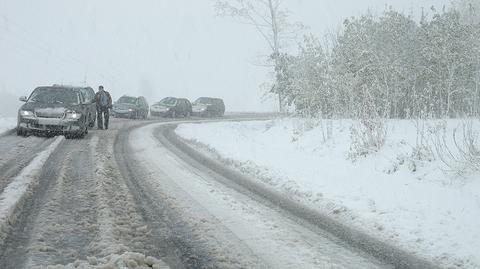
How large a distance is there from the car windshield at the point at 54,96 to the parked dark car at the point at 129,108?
480 inches

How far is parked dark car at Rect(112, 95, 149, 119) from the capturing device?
27.5 meters

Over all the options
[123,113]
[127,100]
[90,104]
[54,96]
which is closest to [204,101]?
[127,100]

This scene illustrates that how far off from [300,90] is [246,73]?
10939 cm

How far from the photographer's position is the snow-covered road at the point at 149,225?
427cm

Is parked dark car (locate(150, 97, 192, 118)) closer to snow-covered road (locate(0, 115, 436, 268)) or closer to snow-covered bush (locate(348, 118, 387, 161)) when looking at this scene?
snow-covered road (locate(0, 115, 436, 268))

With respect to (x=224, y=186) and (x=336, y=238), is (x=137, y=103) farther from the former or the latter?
(x=336, y=238)

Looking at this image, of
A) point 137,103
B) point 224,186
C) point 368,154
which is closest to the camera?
point 224,186

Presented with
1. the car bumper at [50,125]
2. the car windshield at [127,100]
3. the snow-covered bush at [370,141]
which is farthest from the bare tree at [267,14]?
the snow-covered bush at [370,141]

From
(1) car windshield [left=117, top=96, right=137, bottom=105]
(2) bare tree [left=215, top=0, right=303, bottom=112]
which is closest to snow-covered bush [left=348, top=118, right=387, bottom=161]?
(1) car windshield [left=117, top=96, right=137, bottom=105]

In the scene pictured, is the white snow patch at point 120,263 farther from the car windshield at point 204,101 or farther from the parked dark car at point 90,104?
the car windshield at point 204,101

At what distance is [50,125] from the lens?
13734 millimetres

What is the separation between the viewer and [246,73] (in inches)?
5007

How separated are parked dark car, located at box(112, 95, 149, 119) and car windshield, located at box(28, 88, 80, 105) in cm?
1219

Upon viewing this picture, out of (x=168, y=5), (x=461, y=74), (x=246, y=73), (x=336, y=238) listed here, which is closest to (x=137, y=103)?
(x=461, y=74)
